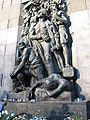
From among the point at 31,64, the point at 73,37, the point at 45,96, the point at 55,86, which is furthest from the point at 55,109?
the point at 73,37

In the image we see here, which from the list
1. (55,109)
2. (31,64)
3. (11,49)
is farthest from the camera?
(11,49)

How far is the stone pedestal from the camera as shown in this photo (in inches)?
217

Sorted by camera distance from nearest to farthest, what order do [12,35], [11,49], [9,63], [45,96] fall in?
[45,96] < [9,63] < [11,49] < [12,35]

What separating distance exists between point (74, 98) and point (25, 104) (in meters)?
1.79

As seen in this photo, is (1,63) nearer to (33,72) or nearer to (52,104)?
(33,72)

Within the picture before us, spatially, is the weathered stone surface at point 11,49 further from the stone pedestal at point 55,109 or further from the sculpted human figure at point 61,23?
the stone pedestal at point 55,109

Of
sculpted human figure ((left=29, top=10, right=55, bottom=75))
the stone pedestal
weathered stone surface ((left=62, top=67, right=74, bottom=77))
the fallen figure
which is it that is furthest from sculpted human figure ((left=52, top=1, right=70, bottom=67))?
the stone pedestal

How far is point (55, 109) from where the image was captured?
570cm

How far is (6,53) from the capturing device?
29.7 feet

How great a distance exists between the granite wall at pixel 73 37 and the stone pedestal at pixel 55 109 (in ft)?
3.85

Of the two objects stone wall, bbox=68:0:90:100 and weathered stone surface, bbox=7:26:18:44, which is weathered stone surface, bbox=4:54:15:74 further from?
stone wall, bbox=68:0:90:100

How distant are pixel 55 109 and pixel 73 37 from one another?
3.38m

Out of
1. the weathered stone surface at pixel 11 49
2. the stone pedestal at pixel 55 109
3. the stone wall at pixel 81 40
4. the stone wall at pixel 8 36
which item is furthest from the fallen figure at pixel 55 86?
the weathered stone surface at pixel 11 49

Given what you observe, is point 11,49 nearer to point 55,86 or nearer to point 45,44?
point 45,44
